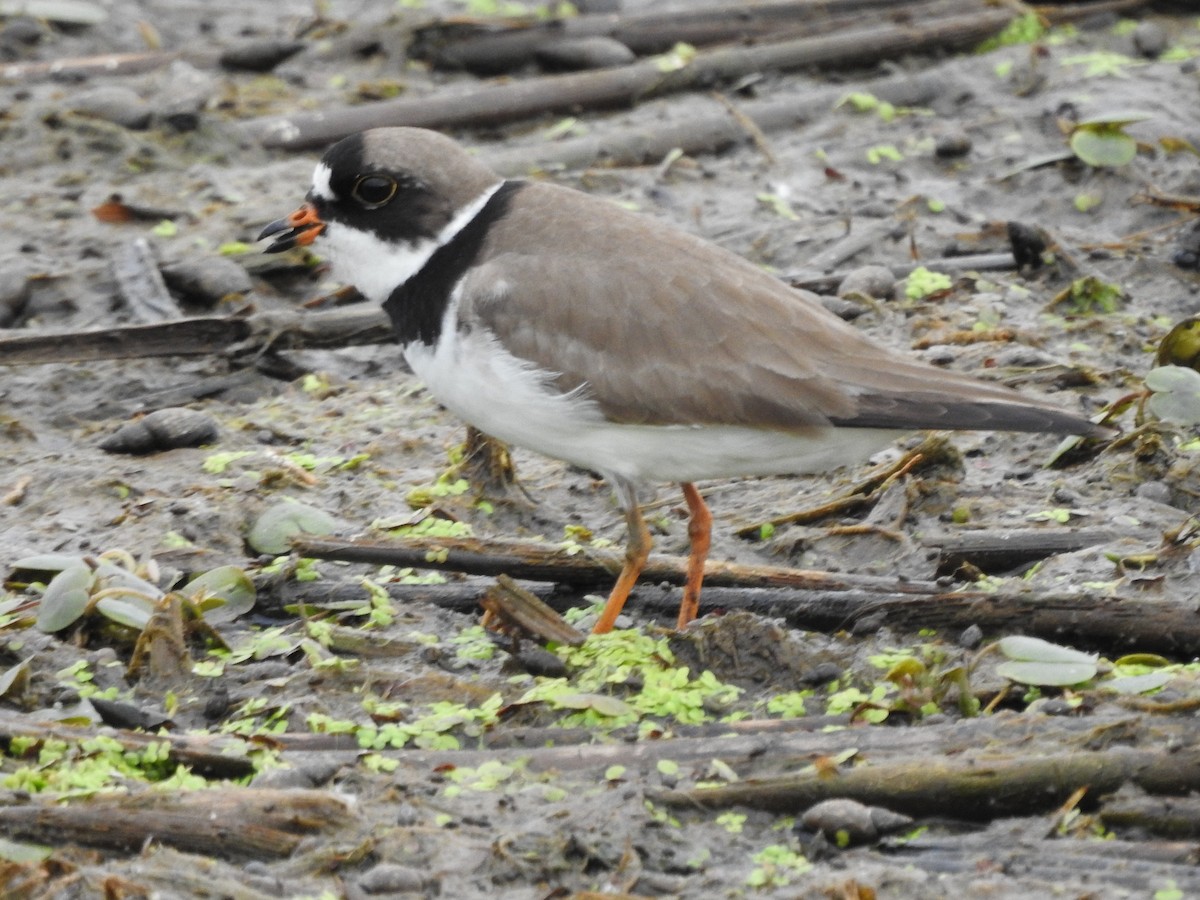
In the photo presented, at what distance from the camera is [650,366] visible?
205 inches

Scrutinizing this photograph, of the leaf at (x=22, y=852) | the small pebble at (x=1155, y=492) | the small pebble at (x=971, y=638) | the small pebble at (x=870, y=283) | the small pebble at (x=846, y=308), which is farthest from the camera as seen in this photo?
the small pebble at (x=870, y=283)

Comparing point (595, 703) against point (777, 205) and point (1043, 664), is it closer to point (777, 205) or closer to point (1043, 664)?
point (1043, 664)

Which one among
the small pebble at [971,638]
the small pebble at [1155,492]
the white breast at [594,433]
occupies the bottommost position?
the small pebble at [1155,492]

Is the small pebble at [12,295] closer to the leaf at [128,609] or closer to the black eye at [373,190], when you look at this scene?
the black eye at [373,190]

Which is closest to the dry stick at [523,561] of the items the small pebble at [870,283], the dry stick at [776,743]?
the dry stick at [776,743]

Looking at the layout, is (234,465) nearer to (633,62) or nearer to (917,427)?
(917,427)

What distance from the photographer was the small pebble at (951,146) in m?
9.40

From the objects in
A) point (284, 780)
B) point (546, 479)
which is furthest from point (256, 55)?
point (284, 780)

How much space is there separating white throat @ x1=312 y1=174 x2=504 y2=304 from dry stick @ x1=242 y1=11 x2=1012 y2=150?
3859 mm

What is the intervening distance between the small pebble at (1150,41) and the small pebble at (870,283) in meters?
3.85

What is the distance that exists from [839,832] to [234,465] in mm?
3404

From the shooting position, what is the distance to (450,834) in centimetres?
409

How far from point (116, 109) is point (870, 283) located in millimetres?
4815

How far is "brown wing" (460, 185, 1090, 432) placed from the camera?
507 cm
